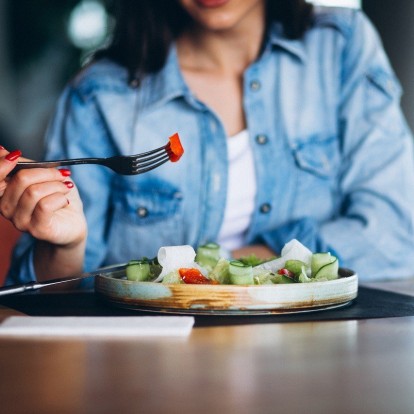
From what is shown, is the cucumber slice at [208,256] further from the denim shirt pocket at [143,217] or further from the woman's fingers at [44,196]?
the denim shirt pocket at [143,217]

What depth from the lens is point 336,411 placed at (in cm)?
49

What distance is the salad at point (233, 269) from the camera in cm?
88

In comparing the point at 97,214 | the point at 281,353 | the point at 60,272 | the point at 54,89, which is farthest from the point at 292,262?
the point at 54,89

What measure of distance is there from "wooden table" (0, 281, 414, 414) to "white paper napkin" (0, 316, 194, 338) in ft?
0.07

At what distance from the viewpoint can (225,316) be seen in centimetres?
84

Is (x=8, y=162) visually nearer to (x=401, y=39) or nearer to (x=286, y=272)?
(x=286, y=272)

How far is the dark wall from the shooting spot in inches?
106

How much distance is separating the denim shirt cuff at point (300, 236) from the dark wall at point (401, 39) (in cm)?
111

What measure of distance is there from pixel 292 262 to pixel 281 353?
26 centimetres

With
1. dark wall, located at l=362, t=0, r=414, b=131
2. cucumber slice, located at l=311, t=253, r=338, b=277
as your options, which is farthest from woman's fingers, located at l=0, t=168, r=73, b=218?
dark wall, located at l=362, t=0, r=414, b=131

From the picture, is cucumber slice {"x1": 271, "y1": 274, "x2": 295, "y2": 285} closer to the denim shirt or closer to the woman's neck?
the denim shirt

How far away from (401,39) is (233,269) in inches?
82.2

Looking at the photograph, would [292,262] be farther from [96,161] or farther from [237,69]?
[237,69]

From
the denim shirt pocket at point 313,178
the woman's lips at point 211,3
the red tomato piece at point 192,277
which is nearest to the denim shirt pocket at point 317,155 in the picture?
the denim shirt pocket at point 313,178
